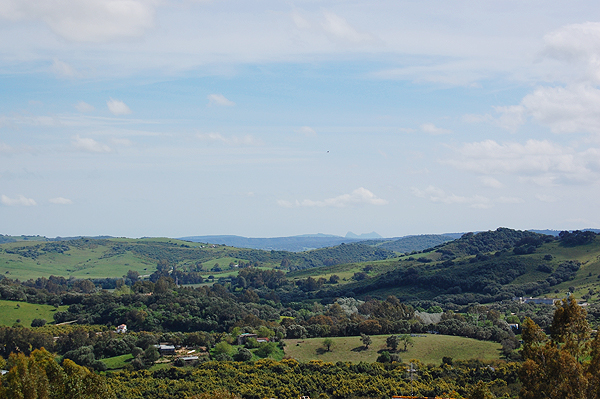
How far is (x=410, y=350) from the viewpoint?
8150 cm

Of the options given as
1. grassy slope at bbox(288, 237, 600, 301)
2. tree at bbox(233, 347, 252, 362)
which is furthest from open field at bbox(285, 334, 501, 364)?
grassy slope at bbox(288, 237, 600, 301)

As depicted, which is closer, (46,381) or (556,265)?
(46,381)

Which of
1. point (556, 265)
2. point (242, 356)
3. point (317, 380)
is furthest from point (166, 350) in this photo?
point (556, 265)

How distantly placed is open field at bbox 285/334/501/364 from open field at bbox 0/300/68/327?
54.2 m

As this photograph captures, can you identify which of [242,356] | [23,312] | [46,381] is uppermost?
[46,381]

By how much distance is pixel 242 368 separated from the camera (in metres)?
69.9

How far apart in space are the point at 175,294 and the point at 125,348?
175 ft

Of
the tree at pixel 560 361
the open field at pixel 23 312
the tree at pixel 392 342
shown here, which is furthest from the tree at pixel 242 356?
the tree at pixel 560 361

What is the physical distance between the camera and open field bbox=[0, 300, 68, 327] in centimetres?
10756

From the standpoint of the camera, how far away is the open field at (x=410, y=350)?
78688 millimetres

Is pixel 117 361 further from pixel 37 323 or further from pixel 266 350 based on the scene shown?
pixel 37 323

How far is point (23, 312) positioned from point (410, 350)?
3057 inches

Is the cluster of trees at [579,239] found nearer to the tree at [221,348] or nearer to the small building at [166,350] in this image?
the tree at [221,348]

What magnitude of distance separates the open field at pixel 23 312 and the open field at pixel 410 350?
54223 mm
